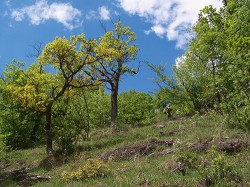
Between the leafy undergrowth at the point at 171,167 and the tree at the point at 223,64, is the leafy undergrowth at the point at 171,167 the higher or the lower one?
the lower one

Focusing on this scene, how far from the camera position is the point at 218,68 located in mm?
33375

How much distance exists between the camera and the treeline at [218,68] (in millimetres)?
17000

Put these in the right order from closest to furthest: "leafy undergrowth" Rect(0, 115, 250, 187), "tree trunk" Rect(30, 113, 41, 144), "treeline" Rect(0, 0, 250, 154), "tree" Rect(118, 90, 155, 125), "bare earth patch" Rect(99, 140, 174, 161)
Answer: "leafy undergrowth" Rect(0, 115, 250, 187) < "bare earth patch" Rect(99, 140, 174, 161) < "treeline" Rect(0, 0, 250, 154) < "tree trunk" Rect(30, 113, 41, 144) < "tree" Rect(118, 90, 155, 125)

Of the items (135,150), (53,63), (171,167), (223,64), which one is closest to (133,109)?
(223,64)

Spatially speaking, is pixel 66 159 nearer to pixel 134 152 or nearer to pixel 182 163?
pixel 134 152

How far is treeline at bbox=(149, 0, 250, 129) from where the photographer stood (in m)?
17.0

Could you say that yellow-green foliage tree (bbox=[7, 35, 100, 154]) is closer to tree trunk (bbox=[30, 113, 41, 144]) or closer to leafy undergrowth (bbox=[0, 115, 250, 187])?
leafy undergrowth (bbox=[0, 115, 250, 187])

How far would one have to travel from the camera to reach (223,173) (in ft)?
28.7

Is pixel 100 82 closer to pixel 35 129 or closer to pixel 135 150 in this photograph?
pixel 135 150

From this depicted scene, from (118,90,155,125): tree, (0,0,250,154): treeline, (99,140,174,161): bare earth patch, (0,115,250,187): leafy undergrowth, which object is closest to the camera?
(0,115,250,187): leafy undergrowth

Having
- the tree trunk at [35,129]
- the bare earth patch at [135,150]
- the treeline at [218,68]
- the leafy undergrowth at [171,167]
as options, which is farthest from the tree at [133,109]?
the leafy undergrowth at [171,167]

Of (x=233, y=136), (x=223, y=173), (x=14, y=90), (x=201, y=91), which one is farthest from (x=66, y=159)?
(x=201, y=91)

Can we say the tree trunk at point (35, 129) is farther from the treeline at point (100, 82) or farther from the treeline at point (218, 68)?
the treeline at point (218, 68)

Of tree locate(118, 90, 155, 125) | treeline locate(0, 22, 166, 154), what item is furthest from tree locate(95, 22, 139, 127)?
tree locate(118, 90, 155, 125)
